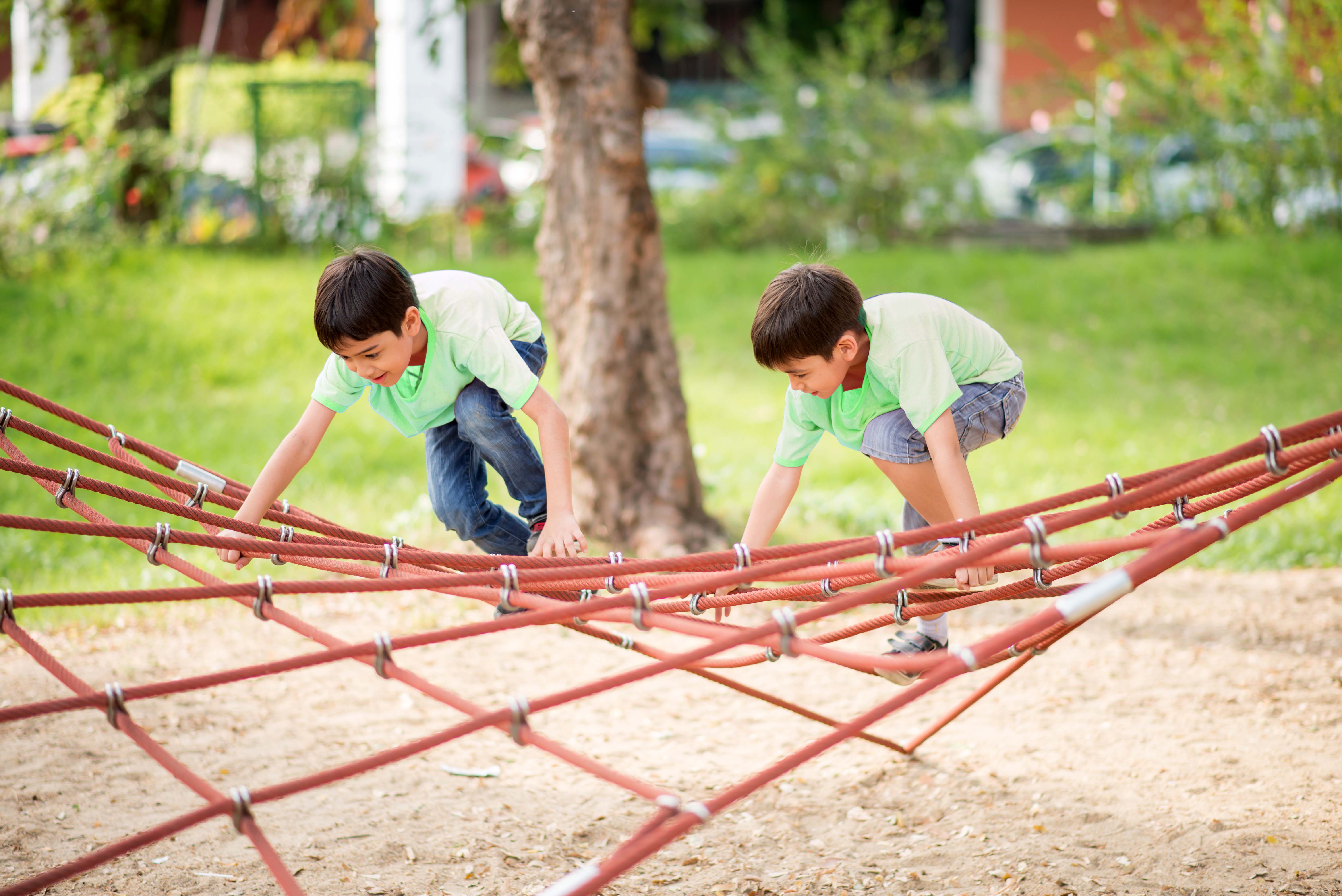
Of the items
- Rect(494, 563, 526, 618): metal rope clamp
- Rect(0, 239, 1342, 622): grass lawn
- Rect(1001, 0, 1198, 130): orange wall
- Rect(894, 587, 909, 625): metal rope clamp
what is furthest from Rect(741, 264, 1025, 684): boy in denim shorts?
Rect(1001, 0, 1198, 130): orange wall

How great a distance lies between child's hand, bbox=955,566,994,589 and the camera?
7.19ft

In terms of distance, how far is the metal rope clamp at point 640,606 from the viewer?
1932 millimetres

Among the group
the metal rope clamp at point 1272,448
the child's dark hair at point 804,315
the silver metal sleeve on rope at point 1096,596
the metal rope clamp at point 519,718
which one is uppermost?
the child's dark hair at point 804,315

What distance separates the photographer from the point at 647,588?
6.61ft

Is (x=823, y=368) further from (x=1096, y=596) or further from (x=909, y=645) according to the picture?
(x=909, y=645)

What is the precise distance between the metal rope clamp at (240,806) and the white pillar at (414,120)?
7.35 m

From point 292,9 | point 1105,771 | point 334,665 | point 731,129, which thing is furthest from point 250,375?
point 1105,771

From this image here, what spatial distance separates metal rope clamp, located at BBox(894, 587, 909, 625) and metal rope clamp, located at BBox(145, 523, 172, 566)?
4.37ft

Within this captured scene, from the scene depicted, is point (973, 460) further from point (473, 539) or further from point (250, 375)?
point (250, 375)

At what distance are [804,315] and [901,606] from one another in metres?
0.59

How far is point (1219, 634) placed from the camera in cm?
380

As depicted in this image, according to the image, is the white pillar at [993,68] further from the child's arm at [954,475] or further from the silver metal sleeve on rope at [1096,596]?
the silver metal sleeve on rope at [1096,596]

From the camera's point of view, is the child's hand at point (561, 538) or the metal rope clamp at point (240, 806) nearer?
the metal rope clamp at point (240, 806)

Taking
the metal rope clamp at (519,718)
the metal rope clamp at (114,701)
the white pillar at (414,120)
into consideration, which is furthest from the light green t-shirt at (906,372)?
the white pillar at (414,120)
